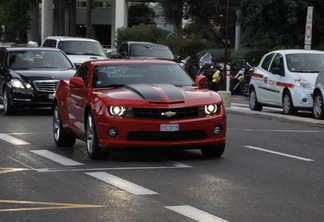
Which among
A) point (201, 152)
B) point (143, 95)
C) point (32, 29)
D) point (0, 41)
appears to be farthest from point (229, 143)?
point (0, 41)

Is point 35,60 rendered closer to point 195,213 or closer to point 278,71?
point 278,71

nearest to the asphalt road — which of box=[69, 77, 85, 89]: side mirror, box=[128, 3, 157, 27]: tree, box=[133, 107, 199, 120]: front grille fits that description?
box=[133, 107, 199, 120]: front grille

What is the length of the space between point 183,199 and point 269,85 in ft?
43.5

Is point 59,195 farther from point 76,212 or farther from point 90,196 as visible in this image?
point 76,212

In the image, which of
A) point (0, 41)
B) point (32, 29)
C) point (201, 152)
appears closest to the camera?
point (201, 152)

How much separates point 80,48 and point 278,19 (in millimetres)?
12650

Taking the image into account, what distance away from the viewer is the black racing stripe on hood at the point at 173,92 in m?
11.4

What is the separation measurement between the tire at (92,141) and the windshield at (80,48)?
18.1m

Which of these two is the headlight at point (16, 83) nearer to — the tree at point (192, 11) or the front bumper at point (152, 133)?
the front bumper at point (152, 133)

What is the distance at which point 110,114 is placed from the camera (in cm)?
1121

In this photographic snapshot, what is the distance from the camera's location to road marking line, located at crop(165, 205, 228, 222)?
7371 millimetres

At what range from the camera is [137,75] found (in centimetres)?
1246

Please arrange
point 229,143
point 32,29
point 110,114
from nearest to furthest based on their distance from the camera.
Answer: point 110,114
point 229,143
point 32,29

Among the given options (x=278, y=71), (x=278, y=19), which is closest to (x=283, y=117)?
(x=278, y=71)
